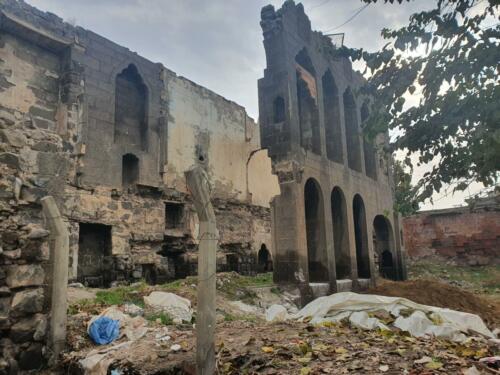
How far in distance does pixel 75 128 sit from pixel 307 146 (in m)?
6.81

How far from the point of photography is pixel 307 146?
1374 cm

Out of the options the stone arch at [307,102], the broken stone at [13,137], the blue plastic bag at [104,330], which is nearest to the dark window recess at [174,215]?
the stone arch at [307,102]

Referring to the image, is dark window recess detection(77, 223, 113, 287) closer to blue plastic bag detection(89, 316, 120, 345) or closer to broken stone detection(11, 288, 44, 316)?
blue plastic bag detection(89, 316, 120, 345)

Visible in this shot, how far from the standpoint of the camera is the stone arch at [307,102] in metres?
13.7

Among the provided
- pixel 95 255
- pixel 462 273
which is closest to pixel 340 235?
pixel 95 255

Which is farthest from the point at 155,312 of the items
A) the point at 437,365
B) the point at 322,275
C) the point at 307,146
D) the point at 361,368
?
the point at 307,146

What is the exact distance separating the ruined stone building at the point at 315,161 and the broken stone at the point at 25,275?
23.7 feet

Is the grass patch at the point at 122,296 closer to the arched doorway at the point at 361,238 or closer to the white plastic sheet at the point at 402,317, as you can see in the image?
the white plastic sheet at the point at 402,317

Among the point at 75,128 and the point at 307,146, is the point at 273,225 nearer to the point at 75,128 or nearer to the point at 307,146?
the point at 307,146

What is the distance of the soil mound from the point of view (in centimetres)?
1068

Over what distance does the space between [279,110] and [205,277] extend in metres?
8.89

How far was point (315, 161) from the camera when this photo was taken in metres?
12.9

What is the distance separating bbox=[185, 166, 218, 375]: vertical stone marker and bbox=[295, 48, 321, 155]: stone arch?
9571mm

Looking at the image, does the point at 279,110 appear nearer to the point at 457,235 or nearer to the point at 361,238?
the point at 361,238
